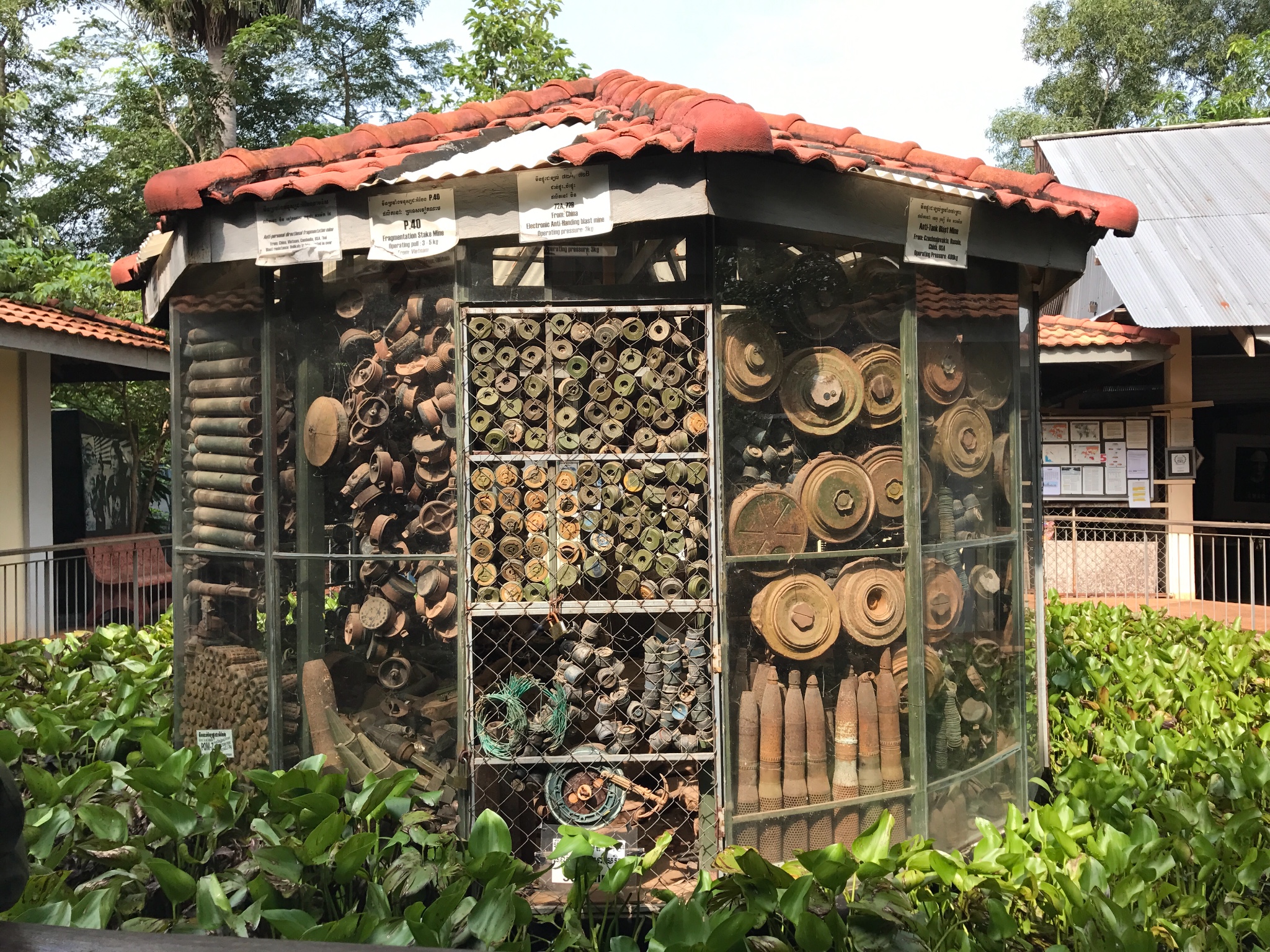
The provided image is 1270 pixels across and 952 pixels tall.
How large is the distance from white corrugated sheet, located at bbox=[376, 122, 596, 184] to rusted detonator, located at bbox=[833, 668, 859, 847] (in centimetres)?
269

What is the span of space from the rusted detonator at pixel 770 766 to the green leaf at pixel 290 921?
194 centimetres

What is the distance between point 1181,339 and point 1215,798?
25.6 ft

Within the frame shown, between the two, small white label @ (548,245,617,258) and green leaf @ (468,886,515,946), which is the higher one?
small white label @ (548,245,617,258)

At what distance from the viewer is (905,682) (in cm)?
457

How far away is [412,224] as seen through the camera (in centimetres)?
420

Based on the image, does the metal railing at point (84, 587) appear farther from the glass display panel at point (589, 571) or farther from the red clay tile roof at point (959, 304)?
the red clay tile roof at point (959, 304)

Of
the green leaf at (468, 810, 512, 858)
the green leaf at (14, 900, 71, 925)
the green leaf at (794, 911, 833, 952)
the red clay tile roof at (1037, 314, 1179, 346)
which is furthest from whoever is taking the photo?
the red clay tile roof at (1037, 314, 1179, 346)

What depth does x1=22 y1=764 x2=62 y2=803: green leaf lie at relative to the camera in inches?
163

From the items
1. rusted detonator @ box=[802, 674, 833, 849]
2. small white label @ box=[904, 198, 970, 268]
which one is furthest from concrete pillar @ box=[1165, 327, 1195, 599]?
rusted detonator @ box=[802, 674, 833, 849]

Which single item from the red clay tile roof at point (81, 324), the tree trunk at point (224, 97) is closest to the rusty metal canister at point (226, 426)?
the red clay tile roof at point (81, 324)

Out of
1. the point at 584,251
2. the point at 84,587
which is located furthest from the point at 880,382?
the point at 84,587

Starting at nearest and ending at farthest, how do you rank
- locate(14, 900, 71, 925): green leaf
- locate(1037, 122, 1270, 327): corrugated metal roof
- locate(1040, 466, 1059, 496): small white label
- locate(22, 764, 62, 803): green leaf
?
locate(14, 900, 71, 925): green leaf, locate(22, 764, 62, 803): green leaf, locate(1037, 122, 1270, 327): corrugated metal roof, locate(1040, 466, 1059, 496): small white label

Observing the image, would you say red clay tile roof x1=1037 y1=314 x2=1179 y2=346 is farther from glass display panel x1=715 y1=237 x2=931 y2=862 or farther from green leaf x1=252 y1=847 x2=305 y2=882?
green leaf x1=252 y1=847 x2=305 y2=882

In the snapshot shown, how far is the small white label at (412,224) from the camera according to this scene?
4.16m
